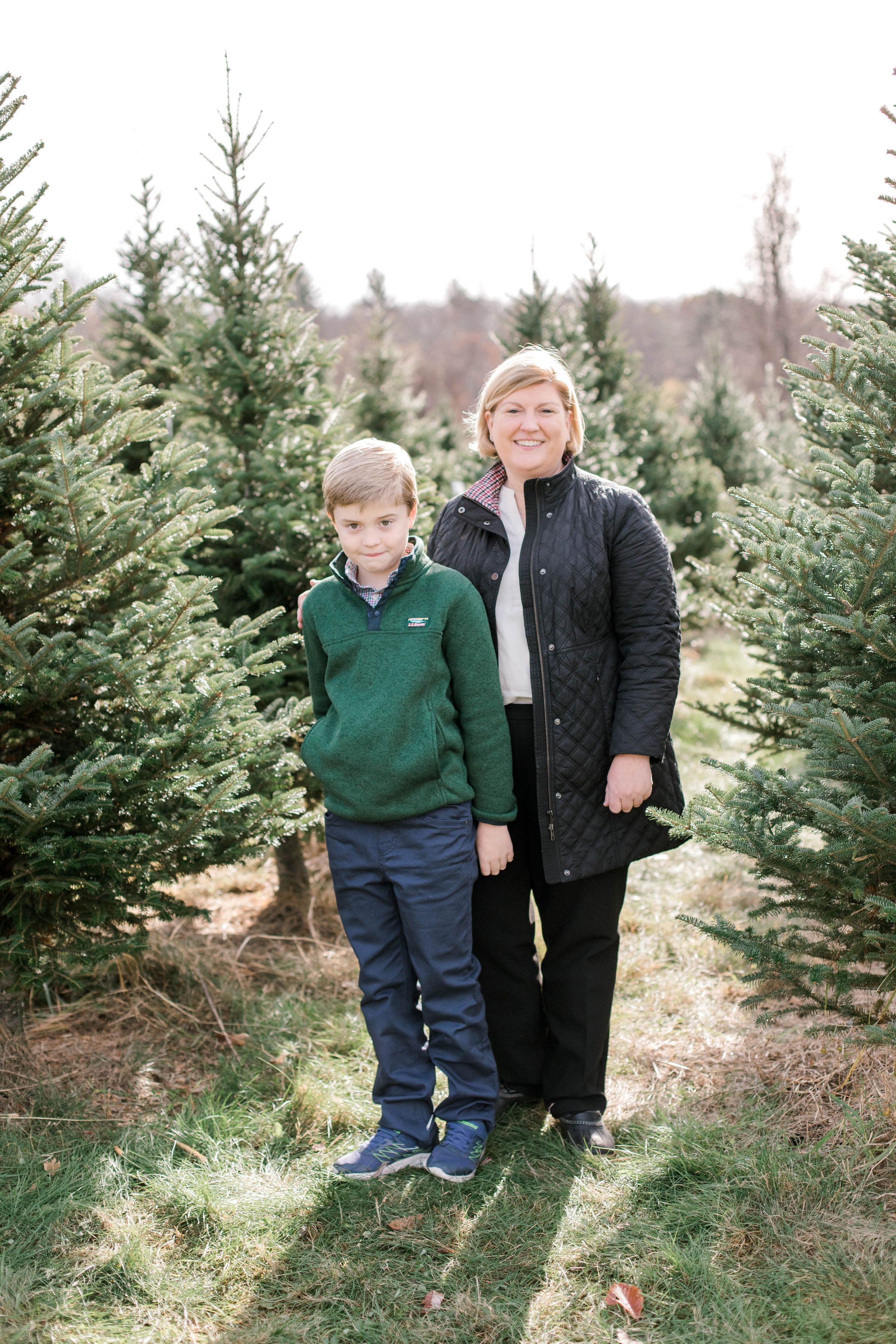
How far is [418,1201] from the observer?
9.03 ft

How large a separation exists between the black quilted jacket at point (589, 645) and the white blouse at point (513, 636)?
26 millimetres

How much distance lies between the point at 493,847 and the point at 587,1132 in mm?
995

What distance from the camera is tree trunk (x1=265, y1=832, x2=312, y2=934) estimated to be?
4.93 m

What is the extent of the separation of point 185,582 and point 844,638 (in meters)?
2.29

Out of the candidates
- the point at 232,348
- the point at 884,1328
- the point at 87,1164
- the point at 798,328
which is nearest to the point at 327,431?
the point at 232,348

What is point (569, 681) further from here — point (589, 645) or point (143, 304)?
point (143, 304)

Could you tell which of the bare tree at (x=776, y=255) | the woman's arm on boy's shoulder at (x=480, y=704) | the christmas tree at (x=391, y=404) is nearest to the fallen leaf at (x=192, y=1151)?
the woman's arm on boy's shoulder at (x=480, y=704)

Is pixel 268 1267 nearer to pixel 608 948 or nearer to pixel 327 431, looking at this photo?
pixel 608 948

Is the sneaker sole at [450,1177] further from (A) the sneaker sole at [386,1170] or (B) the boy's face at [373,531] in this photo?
(B) the boy's face at [373,531]

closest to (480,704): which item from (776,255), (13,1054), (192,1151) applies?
(192,1151)

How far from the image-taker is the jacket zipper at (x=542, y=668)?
283 cm

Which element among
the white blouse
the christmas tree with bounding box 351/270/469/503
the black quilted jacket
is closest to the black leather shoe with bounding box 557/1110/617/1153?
the black quilted jacket

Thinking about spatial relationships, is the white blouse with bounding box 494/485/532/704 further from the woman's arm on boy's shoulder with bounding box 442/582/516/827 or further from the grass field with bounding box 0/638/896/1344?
the grass field with bounding box 0/638/896/1344

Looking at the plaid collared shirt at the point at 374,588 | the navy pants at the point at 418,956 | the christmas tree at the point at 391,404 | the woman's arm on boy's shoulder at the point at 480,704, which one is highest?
the christmas tree at the point at 391,404
